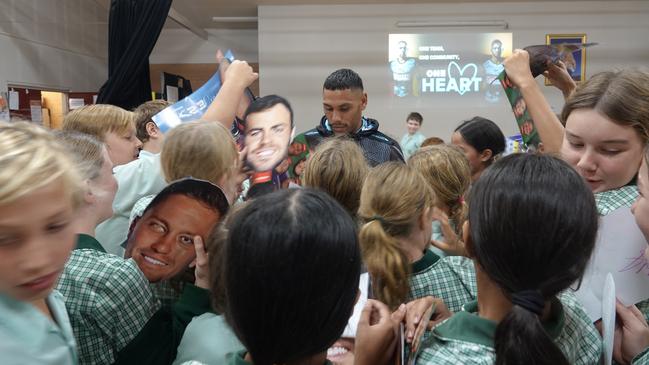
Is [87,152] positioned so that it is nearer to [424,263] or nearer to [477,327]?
[424,263]

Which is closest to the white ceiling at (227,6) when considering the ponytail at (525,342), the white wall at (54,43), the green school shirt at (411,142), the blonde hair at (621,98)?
the white wall at (54,43)

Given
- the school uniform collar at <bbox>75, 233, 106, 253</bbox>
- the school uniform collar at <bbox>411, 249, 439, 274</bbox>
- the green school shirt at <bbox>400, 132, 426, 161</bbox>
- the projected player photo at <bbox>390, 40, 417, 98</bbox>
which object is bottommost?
the green school shirt at <bbox>400, 132, 426, 161</bbox>

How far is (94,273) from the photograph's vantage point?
4.17ft

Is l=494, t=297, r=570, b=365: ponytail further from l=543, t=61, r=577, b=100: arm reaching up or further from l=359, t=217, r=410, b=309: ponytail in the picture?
l=543, t=61, r=577, b=100: arm reaching up

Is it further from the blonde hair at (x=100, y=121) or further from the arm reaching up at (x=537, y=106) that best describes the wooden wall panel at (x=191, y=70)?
the arm reaching up at (x=537, y=106)

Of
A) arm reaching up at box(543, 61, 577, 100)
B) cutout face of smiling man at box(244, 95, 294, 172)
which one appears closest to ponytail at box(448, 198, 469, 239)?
arm reaching up at box(543, 61, 577, 100)

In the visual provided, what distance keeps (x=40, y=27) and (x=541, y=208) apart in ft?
25.4

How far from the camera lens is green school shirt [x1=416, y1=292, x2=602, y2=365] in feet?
3.02

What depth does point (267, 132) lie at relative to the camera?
1823 mm

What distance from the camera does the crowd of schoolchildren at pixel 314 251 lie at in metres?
0.85

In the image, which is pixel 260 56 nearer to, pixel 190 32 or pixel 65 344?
pixel 190 32

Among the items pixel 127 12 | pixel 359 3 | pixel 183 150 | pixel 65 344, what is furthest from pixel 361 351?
pixel 359 3

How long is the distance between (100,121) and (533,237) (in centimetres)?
197

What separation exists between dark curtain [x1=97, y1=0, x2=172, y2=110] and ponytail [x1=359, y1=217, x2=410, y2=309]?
21.5 feet
